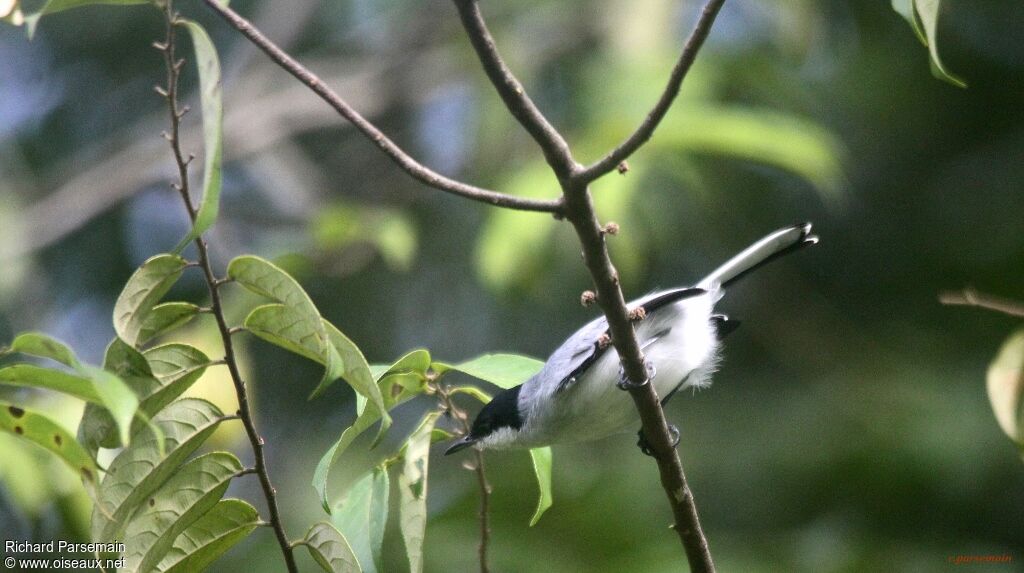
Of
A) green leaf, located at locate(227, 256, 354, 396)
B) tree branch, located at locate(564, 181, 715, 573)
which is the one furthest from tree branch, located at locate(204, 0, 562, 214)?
green leaf, located at locate(227, 256, 354, 396)

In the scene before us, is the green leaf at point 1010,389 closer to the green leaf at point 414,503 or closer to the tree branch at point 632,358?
the tree branch at point 632,358

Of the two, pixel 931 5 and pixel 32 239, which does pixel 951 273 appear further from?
pixel 32 239

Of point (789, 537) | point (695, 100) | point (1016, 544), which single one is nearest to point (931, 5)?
point (695, 100)

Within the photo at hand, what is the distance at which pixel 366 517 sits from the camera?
5.42 feet

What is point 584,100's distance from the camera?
13.1 feet

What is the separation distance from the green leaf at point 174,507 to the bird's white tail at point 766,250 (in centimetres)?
149

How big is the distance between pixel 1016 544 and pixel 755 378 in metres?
1.66

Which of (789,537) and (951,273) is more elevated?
(951,273)

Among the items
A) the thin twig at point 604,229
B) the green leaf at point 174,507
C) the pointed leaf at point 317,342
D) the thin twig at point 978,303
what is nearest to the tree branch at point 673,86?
the thin twig at point 604,229

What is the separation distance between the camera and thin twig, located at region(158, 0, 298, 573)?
133 centimetres

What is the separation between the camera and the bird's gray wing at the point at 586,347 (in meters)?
2.58

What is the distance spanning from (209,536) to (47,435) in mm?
373

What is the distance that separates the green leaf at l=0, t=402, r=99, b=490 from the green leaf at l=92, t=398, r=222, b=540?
50mm

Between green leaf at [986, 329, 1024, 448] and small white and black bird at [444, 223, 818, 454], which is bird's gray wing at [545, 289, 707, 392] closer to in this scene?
small white and black bird at [444, 223, 818, 454]
